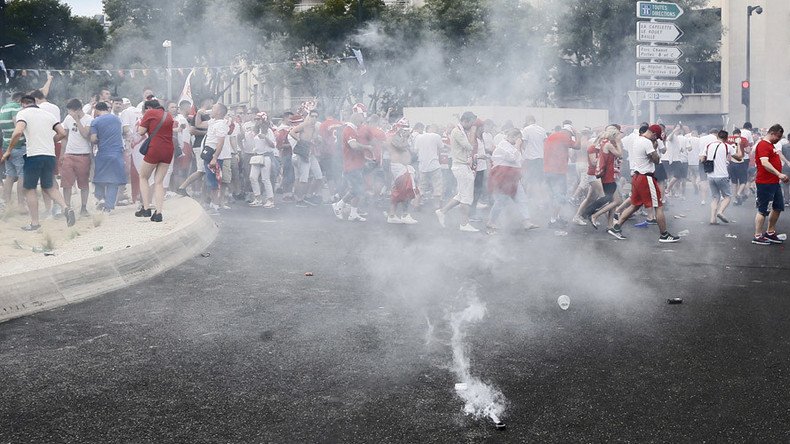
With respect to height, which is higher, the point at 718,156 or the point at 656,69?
the point at 656,69

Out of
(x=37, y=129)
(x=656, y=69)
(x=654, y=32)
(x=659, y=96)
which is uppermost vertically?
(x=654, y=32)

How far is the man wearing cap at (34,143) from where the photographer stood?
9.83 m

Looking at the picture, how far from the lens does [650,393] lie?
4.39 m

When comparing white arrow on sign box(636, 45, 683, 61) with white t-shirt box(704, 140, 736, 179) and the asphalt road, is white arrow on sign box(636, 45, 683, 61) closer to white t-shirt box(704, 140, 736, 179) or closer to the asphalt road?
white t-shirt box(704, 140, 736, 179)

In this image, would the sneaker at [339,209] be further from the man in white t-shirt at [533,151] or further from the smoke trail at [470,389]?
the smoke trail at [470,389]

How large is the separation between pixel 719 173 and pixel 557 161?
7.97 feet

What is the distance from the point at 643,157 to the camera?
11.8 metres

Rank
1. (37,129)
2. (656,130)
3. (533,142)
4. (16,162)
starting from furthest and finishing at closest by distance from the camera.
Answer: (533,142)
(656,130)
(16,162)
(37,129)

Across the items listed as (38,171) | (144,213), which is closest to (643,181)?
(144,213)

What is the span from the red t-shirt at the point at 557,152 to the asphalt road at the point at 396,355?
530cm

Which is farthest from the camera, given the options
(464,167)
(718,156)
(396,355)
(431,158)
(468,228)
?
(431,158)

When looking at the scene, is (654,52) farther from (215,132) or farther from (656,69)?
(215,132)

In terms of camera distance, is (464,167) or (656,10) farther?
(656,10)

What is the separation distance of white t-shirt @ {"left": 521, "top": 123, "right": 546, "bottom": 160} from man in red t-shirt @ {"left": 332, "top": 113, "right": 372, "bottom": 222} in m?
2.66
